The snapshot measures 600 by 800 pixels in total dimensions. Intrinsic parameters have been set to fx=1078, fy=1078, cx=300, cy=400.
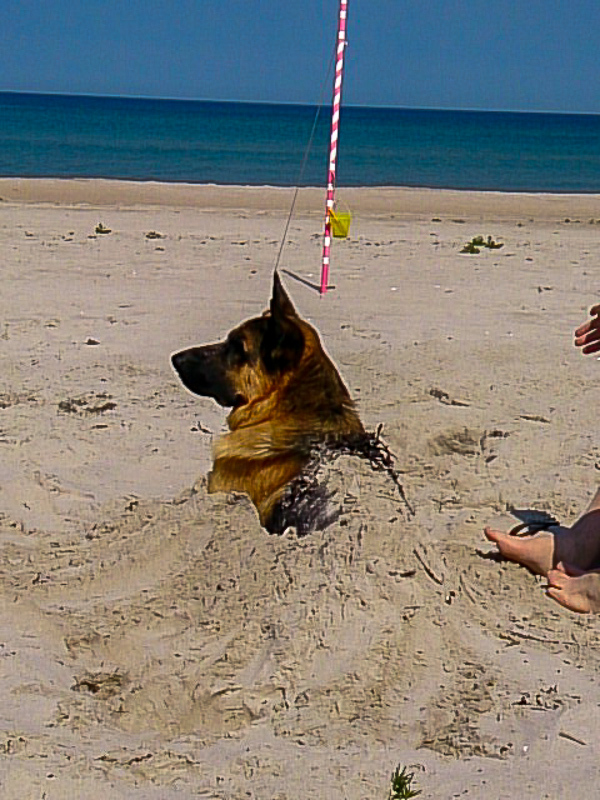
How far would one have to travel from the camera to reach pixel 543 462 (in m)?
6.24

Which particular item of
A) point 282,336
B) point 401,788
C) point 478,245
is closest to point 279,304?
point 282,336

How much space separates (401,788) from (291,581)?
1.13 m

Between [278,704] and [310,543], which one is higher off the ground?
[310,543]

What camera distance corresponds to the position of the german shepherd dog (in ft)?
15.6

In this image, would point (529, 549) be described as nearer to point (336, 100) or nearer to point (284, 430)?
point (284, 430)

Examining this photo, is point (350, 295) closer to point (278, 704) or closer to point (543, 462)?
point (543, 462)

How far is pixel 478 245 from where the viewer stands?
1362 cm

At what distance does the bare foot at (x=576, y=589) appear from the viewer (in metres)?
4.48

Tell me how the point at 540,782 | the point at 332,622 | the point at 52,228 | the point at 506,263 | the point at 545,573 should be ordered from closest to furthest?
the point at 540,782
the point at 332,622
the point at 545,573
the point at 506,263
the point at 52,228

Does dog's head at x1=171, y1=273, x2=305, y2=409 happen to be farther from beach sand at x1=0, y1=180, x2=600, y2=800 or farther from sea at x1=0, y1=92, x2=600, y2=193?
sea at x1=0, y1=92, x2=600, y2=193

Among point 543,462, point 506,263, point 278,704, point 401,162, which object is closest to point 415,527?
point 278,704

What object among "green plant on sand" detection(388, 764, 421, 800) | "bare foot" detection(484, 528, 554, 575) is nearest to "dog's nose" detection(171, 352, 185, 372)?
"bare foot" detection(484, 528, 554, 575)

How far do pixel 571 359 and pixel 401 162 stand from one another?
37.6 meters

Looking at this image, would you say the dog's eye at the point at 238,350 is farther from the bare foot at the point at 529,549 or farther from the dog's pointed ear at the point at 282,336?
the bare foot at the point at 529,549
